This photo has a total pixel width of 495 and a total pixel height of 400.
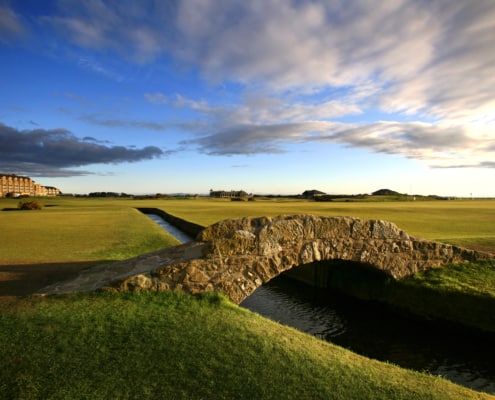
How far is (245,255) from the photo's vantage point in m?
11.2

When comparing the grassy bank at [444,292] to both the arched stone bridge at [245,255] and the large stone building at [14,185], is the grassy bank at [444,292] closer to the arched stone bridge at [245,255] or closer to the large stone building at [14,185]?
the arched stone bridge at [245,255]

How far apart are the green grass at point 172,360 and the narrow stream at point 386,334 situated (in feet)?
10.3

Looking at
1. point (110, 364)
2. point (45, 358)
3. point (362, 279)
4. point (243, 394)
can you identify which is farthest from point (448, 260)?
point (45, 358)

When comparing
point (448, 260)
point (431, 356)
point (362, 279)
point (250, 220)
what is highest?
point (250, 220)

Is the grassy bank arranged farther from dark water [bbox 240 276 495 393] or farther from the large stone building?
the large stone building

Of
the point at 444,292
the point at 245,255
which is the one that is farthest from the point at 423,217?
the point at 245,255

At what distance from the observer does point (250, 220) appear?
1180cm

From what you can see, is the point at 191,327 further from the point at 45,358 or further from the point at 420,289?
the point at 420,289

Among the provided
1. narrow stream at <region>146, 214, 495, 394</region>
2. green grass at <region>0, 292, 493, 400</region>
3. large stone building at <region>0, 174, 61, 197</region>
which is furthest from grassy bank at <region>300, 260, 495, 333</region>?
large stone building at <region>0, 174, 61, 197</region>

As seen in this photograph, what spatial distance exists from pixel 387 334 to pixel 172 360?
8836 mm

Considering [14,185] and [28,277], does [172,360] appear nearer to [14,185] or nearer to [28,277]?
[28,277]

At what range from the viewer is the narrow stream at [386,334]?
1053 centimetres

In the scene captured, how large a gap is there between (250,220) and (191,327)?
4.30m

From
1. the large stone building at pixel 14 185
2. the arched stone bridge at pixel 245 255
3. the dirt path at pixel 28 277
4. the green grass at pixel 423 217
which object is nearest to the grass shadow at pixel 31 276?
the dirt path at pixel 28 277
